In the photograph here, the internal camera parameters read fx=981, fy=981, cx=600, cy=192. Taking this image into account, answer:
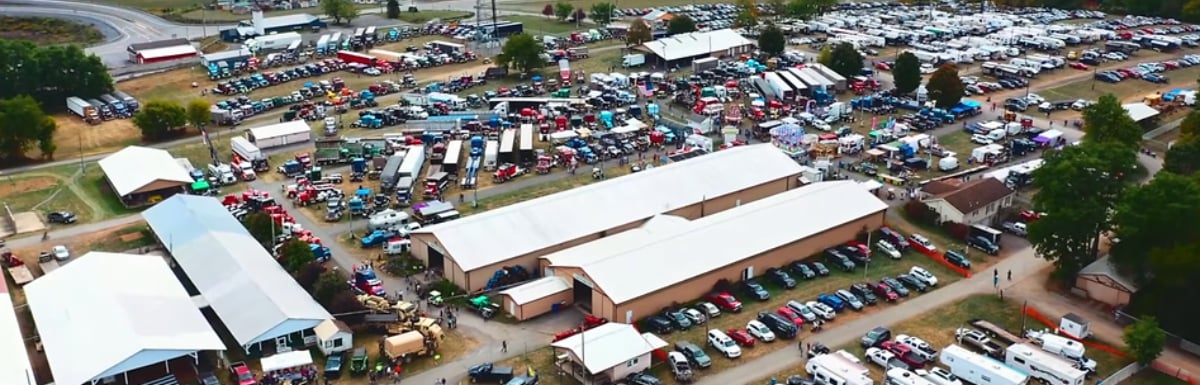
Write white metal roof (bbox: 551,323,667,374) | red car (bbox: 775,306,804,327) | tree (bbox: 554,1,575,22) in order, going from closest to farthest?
white metal roof (bbox: 551,323,667,374)
red car (bbox: 775,306,804,327)
tree (bbox: 554,1,575,22)

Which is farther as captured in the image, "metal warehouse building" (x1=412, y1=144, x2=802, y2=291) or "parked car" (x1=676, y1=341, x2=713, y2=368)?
"metal warehouse building" (x1=412, y1=144, x2=802, y2=291)

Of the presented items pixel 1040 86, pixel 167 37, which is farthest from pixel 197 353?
pixel 167 37

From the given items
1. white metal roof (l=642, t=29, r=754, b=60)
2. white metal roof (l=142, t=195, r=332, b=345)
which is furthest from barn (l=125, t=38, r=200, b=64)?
white metal roof (l=142, t=195, r=332, b=345)

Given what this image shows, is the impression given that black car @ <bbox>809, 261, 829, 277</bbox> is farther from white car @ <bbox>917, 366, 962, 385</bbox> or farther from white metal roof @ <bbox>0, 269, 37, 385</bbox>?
white metal roof @ <bbox>0, 269, 37, 385</bbox>

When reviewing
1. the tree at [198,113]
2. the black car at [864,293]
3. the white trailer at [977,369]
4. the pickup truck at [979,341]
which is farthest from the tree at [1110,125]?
the tree at [198,113]

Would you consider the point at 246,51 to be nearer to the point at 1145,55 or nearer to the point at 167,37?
the point at 167,37

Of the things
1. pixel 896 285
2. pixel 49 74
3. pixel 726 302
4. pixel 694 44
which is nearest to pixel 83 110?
pixel 49 74
